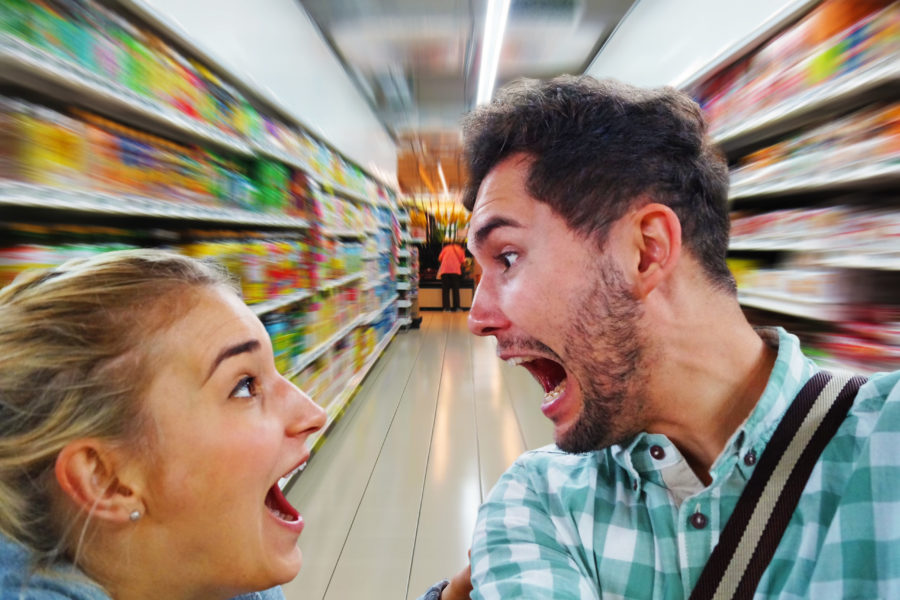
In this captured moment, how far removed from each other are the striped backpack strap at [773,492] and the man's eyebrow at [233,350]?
82cm

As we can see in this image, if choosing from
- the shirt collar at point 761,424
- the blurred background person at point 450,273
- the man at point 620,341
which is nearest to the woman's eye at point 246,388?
the man at point 620,341

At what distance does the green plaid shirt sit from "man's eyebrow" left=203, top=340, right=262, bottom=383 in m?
0.56

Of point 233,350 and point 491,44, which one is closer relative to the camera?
point 233,350

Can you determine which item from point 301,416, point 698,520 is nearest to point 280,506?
point 301,416

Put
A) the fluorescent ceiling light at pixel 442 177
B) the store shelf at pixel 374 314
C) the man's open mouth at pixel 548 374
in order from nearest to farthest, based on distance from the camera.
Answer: the man's open mouth at pixel 548 374 < the store shelf at pixel 374 314 < the fluorescent ceiling light at pixel 442 177

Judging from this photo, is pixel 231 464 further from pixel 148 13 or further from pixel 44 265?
pixel 148 13

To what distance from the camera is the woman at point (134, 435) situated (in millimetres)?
805

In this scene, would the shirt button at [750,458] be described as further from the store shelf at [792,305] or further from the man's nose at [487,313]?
the store shelf at [792,305]

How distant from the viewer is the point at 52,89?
163 cm

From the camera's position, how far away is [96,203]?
158cm

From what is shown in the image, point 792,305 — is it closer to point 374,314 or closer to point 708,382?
point 708,382

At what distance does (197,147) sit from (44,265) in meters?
1.15

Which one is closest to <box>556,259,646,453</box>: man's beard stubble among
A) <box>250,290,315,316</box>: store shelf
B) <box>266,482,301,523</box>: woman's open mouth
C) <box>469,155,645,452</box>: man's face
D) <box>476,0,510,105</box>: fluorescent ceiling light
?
<box>469,155,645,452</box>: man's face

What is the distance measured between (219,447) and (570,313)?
25.9 inches
